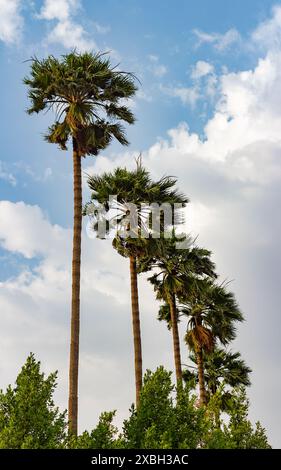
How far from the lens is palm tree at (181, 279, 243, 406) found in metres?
34.6

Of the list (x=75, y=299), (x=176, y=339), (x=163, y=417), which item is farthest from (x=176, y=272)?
(x=163, y=417)

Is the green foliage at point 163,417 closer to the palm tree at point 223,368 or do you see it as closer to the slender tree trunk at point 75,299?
the slender tree trunk at point 75,299

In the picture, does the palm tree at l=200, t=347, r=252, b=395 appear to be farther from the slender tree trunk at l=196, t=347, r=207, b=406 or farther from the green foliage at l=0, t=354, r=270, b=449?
the green foliage at l=0, t=354, r=270, b=449

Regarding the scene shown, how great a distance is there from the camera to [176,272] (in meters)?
32.2

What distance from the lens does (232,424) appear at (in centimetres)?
1794

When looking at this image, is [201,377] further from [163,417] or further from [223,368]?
[163,417]

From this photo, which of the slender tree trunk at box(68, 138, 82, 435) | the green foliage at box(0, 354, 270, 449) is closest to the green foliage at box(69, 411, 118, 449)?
the green foliage at box(0, 354, 270, 449)

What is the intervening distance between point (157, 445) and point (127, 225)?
17227 millimetres

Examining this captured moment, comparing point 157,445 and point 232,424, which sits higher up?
point 232,424

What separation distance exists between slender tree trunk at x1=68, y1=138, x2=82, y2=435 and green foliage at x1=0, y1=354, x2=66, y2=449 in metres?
7.42

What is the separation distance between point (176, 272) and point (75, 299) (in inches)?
417

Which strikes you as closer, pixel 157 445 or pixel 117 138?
pixel 157 445
